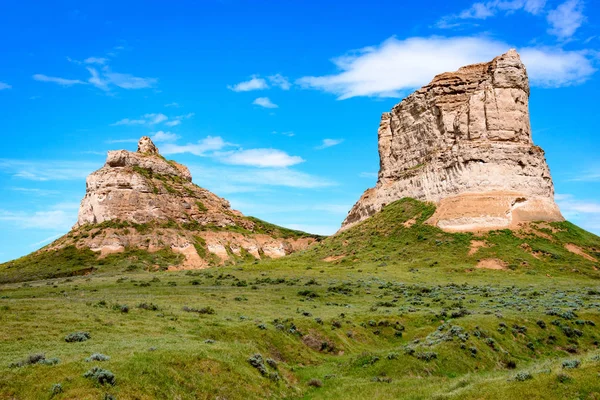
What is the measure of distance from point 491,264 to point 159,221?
84.2 metres

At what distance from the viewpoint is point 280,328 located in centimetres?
3231

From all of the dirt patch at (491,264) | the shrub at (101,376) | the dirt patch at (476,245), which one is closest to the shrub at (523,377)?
the shrub at (101,376)

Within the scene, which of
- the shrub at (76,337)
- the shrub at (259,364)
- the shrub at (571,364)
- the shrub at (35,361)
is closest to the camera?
the shrub at (35,361)

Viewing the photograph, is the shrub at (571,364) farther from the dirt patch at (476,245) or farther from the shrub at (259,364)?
the dirt patch at (476,245)

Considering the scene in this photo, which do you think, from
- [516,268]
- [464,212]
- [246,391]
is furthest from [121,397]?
[464,212]

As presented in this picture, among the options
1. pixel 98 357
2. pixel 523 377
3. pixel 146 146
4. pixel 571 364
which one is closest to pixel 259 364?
pixel 98 357

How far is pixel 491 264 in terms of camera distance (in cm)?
A: 7194

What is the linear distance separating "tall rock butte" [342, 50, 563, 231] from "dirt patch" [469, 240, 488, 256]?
13.3 feet

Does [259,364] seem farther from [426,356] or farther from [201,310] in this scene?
[201,310]

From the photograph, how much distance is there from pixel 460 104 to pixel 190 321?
8467cm

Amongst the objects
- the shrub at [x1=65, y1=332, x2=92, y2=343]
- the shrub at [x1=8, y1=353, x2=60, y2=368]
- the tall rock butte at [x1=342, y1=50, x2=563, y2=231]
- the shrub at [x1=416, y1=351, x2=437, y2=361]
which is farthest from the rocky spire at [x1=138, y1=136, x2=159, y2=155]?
the shrub at [x1=8, y1=353, x2=60, y2=368]

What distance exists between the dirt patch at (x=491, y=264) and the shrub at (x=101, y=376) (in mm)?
62949

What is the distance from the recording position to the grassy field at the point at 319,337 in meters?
19.2

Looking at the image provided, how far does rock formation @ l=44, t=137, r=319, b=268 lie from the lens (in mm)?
115750
